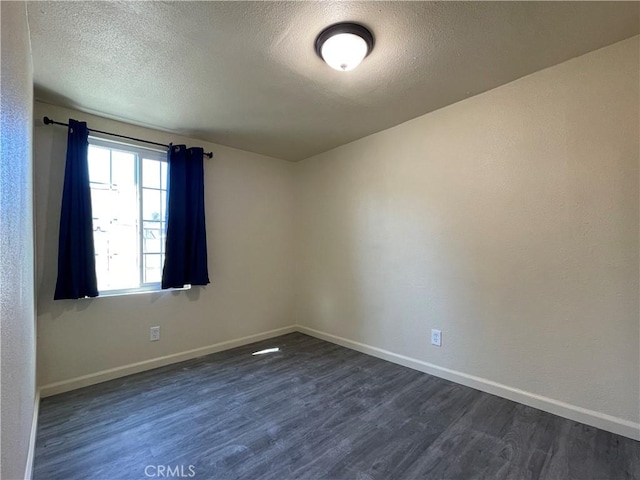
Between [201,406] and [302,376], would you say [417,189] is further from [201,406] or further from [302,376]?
[201,406]

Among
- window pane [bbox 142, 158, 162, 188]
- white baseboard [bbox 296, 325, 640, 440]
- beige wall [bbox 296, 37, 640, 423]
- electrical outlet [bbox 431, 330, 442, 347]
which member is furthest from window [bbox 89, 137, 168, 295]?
electrical outlet [bbox 431, 330, 442, 347]

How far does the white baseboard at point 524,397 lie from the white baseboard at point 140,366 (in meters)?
1.42

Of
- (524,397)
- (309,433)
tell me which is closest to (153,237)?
(309,433)

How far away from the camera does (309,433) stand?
6.12 feet

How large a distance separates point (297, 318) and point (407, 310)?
1.76 m

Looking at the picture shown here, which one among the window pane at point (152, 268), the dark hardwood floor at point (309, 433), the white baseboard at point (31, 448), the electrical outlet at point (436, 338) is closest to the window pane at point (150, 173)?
the window pane at point (152, 268)

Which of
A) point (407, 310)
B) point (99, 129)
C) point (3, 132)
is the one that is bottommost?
point (407, 310)

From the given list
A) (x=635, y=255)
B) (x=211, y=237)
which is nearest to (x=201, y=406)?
(x=211, y=237)

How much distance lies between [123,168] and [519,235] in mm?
3470

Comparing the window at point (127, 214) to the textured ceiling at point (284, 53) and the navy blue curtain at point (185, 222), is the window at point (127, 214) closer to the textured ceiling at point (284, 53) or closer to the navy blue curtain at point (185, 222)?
the navy blue curtain at point (185, 222)

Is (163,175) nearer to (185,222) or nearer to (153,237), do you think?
(185,222)

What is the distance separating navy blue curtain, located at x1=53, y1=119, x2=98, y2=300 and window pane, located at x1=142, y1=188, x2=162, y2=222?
48 cm

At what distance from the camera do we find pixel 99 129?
2.65 m

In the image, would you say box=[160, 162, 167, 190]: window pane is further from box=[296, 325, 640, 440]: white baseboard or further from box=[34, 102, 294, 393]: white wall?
box=[296, 325, 640, 440]: white baseboard
